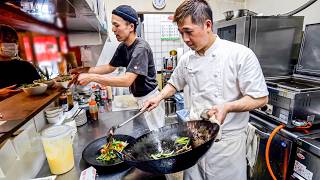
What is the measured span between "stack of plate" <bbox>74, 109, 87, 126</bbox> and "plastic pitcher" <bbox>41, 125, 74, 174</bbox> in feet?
2.18

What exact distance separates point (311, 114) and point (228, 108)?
43.5 inches

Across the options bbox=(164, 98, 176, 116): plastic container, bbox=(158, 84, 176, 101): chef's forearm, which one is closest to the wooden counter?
bbox=(158, 84, 176, 101): chef's forearm

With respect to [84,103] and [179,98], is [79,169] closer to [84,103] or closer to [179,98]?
[84,103]

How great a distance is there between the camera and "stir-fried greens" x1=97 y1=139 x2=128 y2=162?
98 centimetres

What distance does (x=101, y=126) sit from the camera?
159 cm

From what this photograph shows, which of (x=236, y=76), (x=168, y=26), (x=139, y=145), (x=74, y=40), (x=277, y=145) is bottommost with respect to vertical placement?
(x=277, y=145)

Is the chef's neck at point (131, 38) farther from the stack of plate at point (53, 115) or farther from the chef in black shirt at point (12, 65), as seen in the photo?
the chef in black shirt at point (12, 65)

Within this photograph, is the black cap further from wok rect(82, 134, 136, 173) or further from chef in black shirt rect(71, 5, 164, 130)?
wok rect(82, 134, 136, 173)

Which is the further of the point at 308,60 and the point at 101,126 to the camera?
the point at 308,60

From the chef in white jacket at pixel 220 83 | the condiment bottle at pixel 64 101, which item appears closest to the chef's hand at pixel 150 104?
the chef in white jacket at pixel 220 83

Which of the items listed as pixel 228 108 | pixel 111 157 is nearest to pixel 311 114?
pixel 228 108

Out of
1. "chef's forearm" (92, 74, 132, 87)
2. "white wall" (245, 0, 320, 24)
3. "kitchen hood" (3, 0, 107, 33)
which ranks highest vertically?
"white wall" (245, 0, 320, 24)

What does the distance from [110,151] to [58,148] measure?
0.82 feet

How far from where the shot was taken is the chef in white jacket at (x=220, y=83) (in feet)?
3.56
